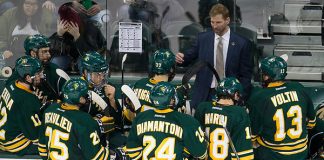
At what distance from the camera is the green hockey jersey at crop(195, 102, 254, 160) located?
8.32 meters

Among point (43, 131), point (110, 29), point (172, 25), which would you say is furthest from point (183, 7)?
point (43, 131)

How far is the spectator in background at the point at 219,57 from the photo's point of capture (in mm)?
9828

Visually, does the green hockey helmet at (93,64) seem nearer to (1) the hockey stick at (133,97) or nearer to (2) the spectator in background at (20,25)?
(1) the hockey stick at (133,97)

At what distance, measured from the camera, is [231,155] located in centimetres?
851

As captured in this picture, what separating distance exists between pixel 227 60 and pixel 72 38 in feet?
7.47

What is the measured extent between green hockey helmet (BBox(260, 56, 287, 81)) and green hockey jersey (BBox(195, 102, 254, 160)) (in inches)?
24.3

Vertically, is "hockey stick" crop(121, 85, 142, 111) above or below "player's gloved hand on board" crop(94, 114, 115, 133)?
above

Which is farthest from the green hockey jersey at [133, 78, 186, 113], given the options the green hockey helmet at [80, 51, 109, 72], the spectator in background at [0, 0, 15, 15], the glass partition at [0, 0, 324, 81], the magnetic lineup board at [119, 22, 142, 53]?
the spectator in background at [0, 0, 15, 15]

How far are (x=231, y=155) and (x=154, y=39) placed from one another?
2.90 meters

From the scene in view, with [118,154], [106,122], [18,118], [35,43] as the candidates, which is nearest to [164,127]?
[118,154]

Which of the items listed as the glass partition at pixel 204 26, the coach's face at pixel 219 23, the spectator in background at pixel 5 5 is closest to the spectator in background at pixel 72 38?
the glass partition at pixel 204 26

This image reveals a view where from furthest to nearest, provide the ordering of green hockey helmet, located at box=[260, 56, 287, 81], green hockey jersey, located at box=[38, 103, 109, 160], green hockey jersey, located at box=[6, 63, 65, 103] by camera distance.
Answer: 1. green hockey jersey, located at box=[6, 63, 65, 103]
2. green hockey helmet, located at box=[260, 56, 287, 81]
3. green hockey jersey, located at box=[38, 103, 109, 160]

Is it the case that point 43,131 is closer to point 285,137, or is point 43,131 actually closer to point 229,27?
point 285,137

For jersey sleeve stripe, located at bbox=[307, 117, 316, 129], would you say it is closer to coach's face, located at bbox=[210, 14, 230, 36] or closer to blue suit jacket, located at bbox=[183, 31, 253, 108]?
blue suit jacket, located at bbox=[183, 31, 253, 108]
